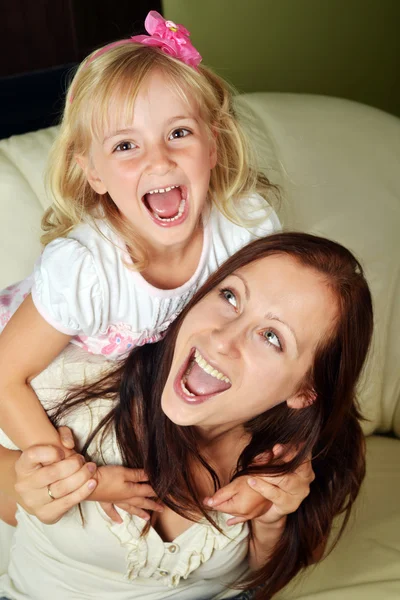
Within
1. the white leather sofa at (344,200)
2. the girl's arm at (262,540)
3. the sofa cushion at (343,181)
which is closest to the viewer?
the girl's arm at (262,540)

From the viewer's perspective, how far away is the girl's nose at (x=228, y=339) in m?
1.12

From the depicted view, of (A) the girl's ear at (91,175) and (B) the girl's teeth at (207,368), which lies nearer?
(B) the girl's teeth at (207,368)

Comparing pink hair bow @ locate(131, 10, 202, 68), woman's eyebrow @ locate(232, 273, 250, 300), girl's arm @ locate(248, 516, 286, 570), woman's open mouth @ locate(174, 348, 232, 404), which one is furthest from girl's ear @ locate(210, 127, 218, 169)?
girl's arm @ locate(248, 516, 286, 570)

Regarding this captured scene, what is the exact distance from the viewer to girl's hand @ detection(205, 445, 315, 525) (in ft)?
4.04

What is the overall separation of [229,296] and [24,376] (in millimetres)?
335

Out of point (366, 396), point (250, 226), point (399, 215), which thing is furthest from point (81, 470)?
point (399, 215)

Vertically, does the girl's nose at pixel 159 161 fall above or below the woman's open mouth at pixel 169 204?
above

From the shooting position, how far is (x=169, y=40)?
127cm

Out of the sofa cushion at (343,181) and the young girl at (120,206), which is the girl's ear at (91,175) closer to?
the young girl at (120,206)

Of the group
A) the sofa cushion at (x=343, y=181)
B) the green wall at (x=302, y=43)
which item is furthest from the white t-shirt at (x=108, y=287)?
the green wall at (x=302, y=43)

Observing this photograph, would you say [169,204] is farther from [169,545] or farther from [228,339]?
[169,545]

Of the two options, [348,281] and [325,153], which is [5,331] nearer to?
[348,281]

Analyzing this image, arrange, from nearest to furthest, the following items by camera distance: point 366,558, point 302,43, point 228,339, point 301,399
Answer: point 228,339
point 301,399
point 366,558
point 302,43

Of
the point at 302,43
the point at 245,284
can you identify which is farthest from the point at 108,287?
the point at 302,43
